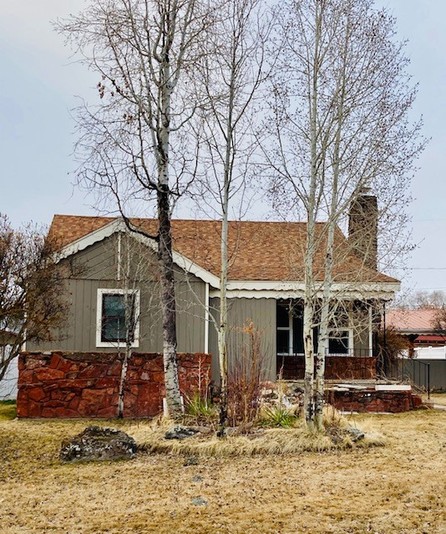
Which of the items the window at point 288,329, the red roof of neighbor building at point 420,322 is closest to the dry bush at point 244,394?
the window at point 288,329

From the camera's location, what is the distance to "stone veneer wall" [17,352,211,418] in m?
12.1

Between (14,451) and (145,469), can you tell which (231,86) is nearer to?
(145,469)

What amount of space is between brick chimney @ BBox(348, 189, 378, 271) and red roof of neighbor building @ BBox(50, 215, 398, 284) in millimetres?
3004

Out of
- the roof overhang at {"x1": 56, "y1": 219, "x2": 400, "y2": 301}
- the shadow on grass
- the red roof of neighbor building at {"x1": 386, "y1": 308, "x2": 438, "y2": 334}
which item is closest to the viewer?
→ the shadow on grass

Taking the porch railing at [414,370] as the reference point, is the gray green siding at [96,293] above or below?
above

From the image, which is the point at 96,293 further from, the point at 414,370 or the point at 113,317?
the point at 414,370

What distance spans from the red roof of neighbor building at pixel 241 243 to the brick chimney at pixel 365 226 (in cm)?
300

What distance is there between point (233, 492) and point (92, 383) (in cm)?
659

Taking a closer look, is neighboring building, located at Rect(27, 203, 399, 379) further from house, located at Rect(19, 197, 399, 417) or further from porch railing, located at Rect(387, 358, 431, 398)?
porch railing, located at Rect(387, 358, 431, 398)

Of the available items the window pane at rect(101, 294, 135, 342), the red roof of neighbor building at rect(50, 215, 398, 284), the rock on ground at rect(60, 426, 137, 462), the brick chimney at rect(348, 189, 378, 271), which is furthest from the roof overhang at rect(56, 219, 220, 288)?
the rock on ground at rect(60, 426, 137, 462)

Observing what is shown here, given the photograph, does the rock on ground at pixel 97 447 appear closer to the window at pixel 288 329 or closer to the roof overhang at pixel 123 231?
the roof overhang at pixel 123 231

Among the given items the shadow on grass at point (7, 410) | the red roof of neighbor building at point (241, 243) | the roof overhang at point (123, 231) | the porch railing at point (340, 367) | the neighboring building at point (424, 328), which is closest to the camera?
the shadow on grass at point (7, 410)

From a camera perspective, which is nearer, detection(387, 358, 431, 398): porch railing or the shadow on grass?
the shadow on grass

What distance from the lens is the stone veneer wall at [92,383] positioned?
39.7 feet
